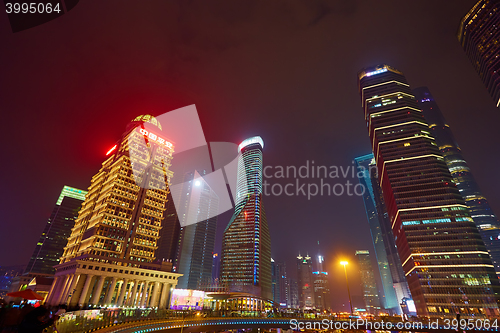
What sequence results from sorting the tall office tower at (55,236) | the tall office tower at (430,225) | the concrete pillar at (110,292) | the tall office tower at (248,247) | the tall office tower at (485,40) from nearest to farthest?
the concrete pillar at (110,292), the tall office tower at (430,225), the tall office tower at (485,40), the tall office tower at (248,247), the tall office tower at (55,236)

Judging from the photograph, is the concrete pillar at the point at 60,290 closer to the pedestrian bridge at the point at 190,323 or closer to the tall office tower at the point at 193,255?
the pedestrian bridge at the point at 190,323

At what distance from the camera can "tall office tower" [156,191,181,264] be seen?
567 ft

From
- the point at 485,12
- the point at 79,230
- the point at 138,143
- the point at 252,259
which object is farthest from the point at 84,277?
the point at 485,12

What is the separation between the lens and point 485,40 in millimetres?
113875

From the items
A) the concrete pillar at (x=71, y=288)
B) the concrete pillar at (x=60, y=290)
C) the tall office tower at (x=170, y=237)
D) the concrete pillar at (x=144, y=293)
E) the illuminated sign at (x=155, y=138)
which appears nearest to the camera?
the concrete pillar at (x=71, y=288)

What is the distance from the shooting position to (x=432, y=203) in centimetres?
11050

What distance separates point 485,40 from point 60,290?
667 ft

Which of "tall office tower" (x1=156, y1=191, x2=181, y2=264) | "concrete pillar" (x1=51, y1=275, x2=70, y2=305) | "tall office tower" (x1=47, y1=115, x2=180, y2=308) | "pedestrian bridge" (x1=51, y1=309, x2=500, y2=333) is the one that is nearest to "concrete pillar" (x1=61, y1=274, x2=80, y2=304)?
"tall office tower" (x1=47, y1=115, x2=180, y2=308)

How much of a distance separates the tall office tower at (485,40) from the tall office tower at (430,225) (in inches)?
1245

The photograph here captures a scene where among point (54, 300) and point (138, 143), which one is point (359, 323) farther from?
point (138, 143)

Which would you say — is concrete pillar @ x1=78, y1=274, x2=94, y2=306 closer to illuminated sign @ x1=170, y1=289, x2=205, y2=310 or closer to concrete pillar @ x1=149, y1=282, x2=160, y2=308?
concrete pillar @ x1=149, y1=282, x2=160, y2=308

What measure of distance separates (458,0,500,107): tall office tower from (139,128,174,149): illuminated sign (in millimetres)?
155389

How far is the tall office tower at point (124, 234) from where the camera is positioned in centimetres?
6819

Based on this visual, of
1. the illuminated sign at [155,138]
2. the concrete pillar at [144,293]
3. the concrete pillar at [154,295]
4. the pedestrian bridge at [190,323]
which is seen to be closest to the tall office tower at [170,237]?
the illuminated sign at [155,138]
